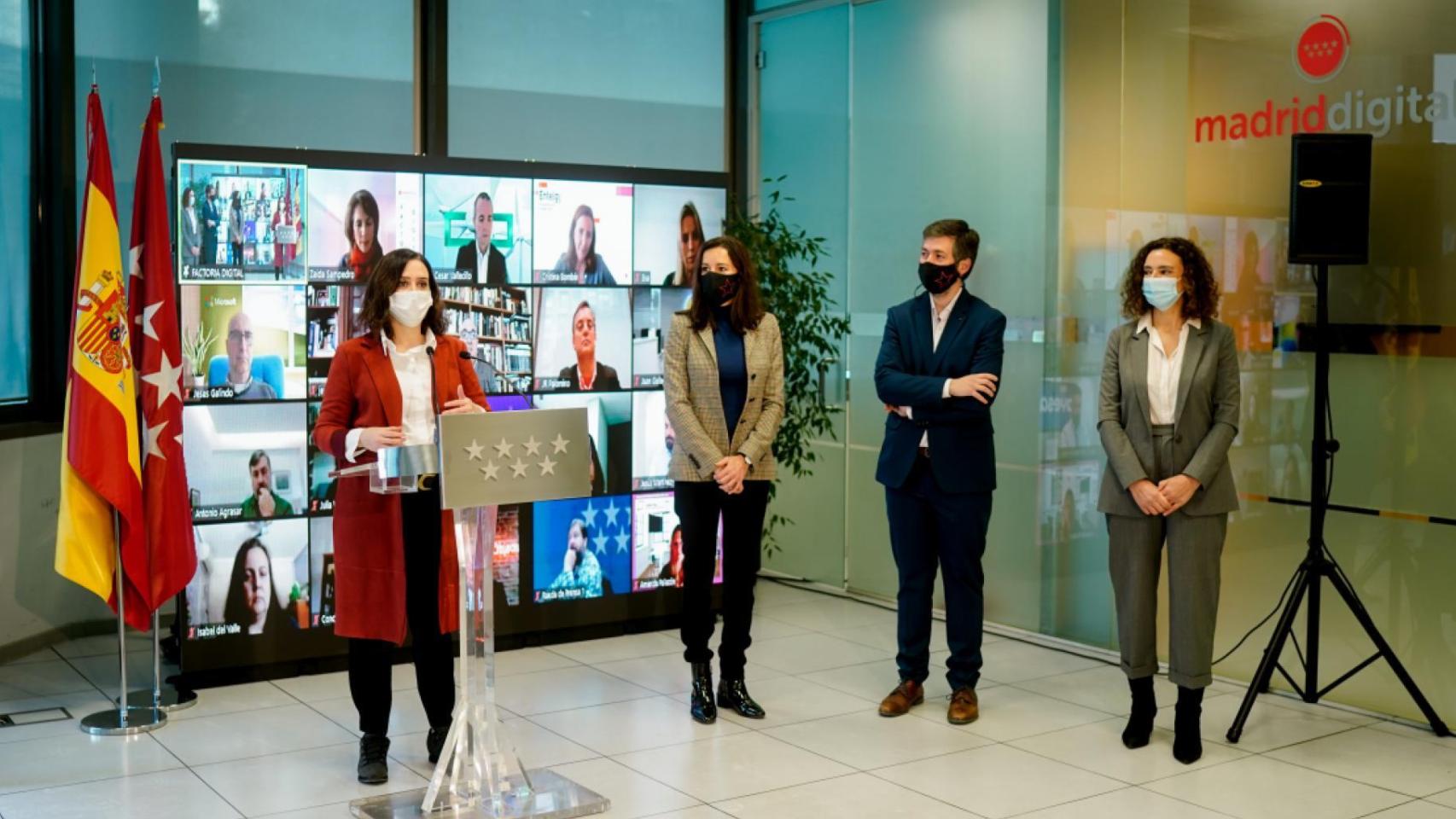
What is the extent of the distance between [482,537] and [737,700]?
5.10ft

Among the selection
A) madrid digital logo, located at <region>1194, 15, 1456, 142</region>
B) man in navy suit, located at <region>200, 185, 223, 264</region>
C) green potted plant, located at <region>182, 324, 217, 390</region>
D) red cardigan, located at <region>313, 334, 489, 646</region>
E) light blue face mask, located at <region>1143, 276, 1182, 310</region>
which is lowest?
red cardigan, located at <region>313, 334, 489, 646</region>

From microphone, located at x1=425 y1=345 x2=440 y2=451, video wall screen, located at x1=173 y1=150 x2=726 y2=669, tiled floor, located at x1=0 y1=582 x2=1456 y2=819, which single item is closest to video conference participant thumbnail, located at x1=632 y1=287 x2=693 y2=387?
video wall screen, located at x1=173 y1=150 x2=726 y2=669

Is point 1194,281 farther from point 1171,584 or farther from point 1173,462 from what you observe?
point 1171,584

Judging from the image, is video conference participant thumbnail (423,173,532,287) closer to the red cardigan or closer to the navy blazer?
the red cardigan

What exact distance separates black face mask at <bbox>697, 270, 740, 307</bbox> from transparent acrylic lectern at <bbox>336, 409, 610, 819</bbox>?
3.80 feet

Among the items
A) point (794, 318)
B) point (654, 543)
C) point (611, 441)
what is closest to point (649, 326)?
point (611, 441)

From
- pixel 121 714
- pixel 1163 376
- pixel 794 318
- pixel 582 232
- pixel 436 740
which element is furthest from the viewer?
pixel 794 318

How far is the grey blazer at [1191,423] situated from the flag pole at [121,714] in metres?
3.44

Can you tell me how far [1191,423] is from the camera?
4.86 meters

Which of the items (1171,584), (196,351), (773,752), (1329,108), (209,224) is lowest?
(773,752)

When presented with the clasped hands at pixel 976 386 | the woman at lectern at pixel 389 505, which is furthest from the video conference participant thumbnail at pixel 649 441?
the woman at lectern at pixel 389 505

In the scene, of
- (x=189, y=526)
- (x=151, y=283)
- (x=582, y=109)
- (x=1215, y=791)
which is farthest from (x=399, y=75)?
(x=1215, y=791)

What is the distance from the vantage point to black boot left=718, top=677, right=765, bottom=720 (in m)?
5.38

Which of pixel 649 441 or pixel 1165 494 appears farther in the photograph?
pixel 649 441
